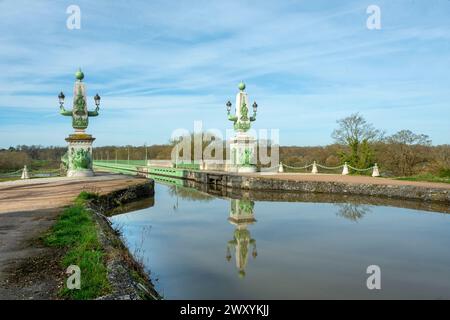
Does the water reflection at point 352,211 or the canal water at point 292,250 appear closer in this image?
the canal water at point 292,250

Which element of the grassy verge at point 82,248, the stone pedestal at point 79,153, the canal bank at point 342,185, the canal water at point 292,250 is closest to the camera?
the grassy verge at point 82,248

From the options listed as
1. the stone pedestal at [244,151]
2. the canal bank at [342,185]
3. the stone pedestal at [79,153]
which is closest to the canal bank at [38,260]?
the stone pedestal at [79,153]

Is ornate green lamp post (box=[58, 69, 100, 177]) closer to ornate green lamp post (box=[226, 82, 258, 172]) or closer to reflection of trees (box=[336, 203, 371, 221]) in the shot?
ornate green lamp post (box=[226, 82, 258, 172])

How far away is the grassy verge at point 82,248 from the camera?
405 centimetres

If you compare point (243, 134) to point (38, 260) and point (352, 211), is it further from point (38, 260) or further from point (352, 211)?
point (38, 260)

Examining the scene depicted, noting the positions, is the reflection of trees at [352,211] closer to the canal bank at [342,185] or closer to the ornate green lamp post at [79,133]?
the canal bank at [342,185]

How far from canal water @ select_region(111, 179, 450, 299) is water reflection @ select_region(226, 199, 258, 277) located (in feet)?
0.08

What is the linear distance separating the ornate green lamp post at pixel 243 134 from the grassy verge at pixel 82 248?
17.0 metres

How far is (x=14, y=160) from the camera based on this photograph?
4841cm

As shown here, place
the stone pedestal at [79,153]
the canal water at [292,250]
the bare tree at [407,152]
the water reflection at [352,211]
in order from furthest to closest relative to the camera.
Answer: the bare tree at [407,152], the stone pedestal at [79,153], the water reflection at [352,211], the canal water at [292,250]

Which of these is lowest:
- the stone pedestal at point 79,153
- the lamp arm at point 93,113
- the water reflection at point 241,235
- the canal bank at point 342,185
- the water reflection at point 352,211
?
the water reflection at point 241,235
